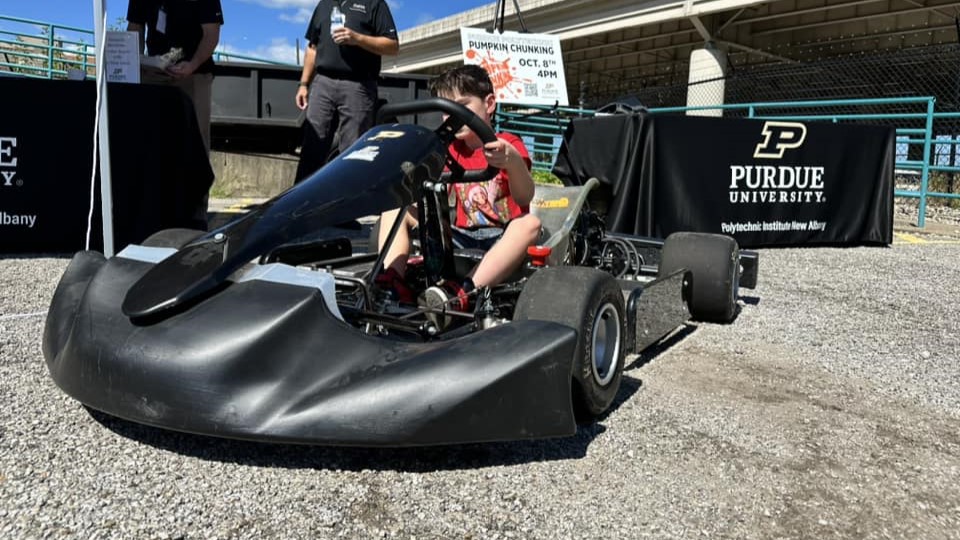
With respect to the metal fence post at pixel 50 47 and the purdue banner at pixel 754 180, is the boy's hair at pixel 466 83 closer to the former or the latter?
the purdue banner at pixel 754 180

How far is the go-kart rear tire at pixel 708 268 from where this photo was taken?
3.57 meters

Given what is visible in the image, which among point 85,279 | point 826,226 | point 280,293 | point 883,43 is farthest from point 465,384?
point 883,43

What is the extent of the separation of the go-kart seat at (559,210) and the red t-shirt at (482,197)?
0.21 metres

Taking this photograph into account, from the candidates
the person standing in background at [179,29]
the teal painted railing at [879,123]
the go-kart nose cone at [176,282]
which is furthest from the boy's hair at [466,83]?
the teal painted railing at [879,123]

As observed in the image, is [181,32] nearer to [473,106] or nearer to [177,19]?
[177,19]

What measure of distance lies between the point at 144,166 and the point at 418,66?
949 inches

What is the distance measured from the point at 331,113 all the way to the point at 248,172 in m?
4.04

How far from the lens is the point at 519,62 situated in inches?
310

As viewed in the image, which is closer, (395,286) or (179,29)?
(395,286)

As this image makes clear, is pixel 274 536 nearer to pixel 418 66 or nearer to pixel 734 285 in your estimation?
pixel 734 285

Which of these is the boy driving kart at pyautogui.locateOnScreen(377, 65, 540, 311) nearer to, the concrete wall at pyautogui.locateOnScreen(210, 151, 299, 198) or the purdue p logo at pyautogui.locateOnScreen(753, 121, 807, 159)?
the purdue p logo at pyautogui.locateOnScreen(753, 121, 807, 159)

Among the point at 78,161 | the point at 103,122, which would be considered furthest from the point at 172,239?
the point at 78,161

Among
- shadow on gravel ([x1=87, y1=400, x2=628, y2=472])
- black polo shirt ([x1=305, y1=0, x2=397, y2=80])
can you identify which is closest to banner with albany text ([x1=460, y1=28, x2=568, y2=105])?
black polo shirt ([x1=305, y1=0, x2=397, y2=80])

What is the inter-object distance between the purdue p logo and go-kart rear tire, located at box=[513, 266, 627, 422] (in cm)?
435
